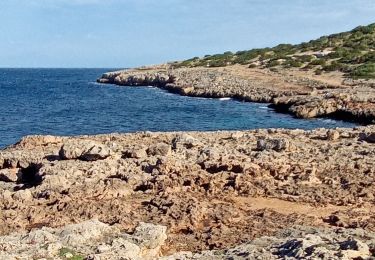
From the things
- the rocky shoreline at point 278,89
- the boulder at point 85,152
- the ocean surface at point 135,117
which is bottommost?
the ocean surface at point 135,117

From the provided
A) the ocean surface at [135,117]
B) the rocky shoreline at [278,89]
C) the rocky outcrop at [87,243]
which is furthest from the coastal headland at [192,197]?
the rocky shoreline at [278,89]

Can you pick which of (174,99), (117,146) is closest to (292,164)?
(117,146)

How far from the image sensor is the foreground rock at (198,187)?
14.2 m

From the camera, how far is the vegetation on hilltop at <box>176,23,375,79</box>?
70.9 meters

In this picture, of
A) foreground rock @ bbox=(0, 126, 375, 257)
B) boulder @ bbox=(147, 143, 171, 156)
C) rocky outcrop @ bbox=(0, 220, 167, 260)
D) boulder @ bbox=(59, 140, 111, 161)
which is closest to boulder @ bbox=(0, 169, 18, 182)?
foreground rock @ bbox=(0, 126, 375, 257)

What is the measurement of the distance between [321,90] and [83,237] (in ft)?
158

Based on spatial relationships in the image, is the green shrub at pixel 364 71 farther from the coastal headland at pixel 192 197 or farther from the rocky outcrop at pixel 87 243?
the rocky outcrop at pixel 87 243

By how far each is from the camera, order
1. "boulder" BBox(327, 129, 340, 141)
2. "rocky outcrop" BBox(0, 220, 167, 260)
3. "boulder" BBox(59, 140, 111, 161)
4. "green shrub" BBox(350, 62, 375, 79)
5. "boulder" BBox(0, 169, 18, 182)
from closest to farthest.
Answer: "rocky outcrop" BBox(0, 220, 167, 260) → "boulder" BBox(0, 169, 18, 182) → "boulder" BBox(59, 140, 111, 161) → "boulder" BBox(327, 129, 340, 141) → "green shrub" BBox(350, 62, 375, 79)

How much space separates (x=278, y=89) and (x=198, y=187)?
45173 millimetres

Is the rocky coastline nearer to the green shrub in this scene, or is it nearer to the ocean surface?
the ocean surface

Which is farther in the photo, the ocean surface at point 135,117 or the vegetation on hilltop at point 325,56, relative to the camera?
the vegetation on hilltop at point 325,56

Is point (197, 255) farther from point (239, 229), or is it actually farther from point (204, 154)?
point (204, 154)

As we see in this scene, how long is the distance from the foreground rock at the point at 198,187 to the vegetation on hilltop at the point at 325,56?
1802 inches

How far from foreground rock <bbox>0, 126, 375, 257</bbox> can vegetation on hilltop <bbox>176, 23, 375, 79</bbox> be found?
150 feet
